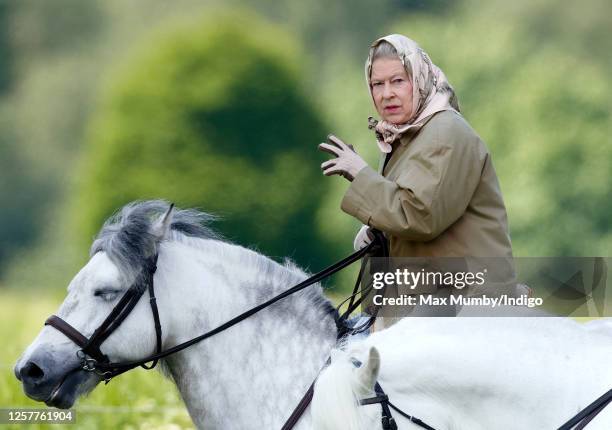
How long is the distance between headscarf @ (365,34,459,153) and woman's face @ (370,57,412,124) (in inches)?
0.6

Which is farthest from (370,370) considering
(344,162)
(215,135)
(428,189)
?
(215,135)

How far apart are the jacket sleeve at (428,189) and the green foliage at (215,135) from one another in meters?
4.70

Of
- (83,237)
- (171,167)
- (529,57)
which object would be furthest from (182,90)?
(529,57)

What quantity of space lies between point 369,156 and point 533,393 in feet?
19.8

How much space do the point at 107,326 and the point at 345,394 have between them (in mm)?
1099

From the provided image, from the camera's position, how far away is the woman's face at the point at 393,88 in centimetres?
270

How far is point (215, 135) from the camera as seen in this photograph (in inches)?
316

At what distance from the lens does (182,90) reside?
8180 mm

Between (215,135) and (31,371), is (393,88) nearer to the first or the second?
(31,371)

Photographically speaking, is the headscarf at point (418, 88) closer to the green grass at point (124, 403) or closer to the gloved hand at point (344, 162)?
the gloved hand at point (344, 162)

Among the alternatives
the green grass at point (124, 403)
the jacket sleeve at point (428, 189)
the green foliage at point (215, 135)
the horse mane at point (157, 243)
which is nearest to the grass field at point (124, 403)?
the green grass at point (124, 403)

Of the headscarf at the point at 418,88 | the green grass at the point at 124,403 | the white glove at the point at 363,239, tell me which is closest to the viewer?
the headscarf at the point at 418,88

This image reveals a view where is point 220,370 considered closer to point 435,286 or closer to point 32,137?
point 435,286

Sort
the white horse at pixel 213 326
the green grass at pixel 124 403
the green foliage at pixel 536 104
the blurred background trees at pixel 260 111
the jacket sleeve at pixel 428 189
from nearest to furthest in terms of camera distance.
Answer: the white horse at pixel 213 326 → the jacket sleeve at pixel 428 189 → the green grass at pixel 124 403 → the blurred background trees at pixel 260 111 → the green foliage at pixel 536 104
